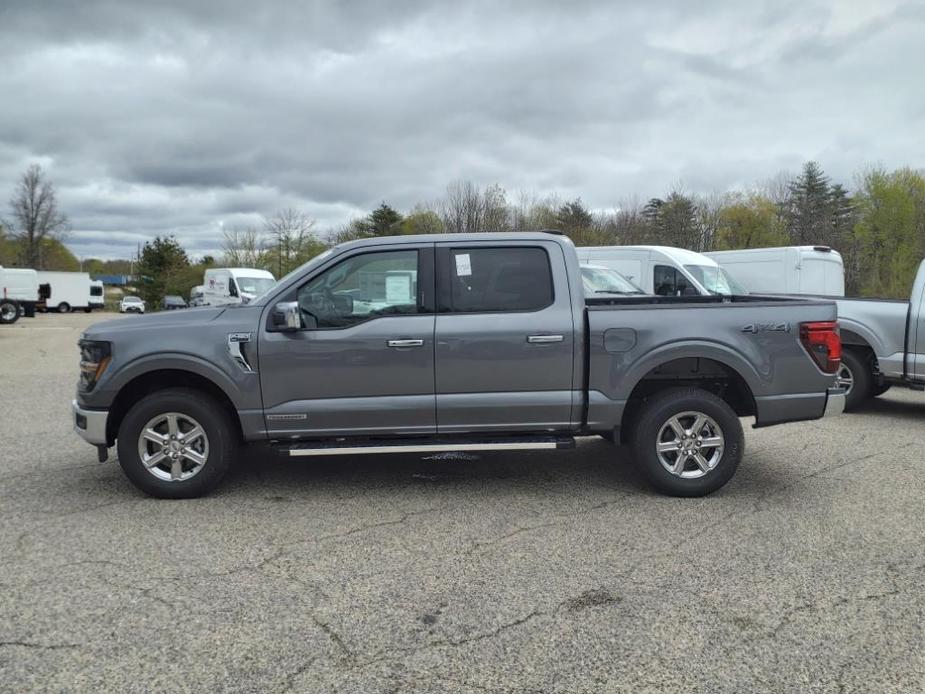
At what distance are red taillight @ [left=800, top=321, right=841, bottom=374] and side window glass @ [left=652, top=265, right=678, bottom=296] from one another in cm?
1038

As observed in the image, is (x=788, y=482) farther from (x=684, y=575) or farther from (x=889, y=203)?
(x=889, y=203)

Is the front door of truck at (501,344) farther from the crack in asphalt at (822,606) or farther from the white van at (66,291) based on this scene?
the white van at (66,291)

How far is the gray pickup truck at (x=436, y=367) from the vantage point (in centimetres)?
510

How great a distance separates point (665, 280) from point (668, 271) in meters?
0.20

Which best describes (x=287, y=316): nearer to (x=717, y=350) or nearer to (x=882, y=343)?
(x=717, y=350)

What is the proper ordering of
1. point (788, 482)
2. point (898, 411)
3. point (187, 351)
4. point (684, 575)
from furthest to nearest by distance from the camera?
point (898, 411)
point (788, 482)
point (187, 351)
point (684, 575)

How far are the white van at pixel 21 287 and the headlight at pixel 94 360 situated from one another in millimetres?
32521

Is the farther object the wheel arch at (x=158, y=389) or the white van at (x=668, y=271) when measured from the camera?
the white van at (x=668, y=271)

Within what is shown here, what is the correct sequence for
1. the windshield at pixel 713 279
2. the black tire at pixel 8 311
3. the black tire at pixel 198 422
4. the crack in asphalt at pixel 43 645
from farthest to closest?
the black tire at pixel 8 311 → the windshield at pixel 713 279 → the black tire at pixel 198 422 → the crack in asphalt at pixel 43 645

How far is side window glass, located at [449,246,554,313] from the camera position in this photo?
17.3 ft

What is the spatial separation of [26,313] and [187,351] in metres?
37.5

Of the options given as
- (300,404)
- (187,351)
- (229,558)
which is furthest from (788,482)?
(187,351)

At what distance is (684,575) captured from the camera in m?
3.93

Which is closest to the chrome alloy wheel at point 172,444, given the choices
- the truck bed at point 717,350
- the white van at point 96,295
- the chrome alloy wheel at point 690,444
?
the truck bed at point 717,350
